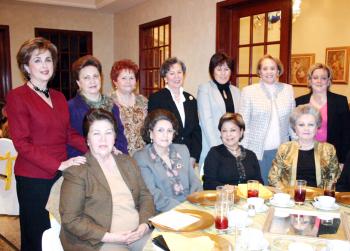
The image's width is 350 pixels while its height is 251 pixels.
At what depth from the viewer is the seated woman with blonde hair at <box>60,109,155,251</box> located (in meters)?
1.78

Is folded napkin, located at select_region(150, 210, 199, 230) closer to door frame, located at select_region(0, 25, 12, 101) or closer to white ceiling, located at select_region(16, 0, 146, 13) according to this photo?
white ceiling, located at select_region(16, 0, 146, 13)

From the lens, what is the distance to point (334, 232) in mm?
1542

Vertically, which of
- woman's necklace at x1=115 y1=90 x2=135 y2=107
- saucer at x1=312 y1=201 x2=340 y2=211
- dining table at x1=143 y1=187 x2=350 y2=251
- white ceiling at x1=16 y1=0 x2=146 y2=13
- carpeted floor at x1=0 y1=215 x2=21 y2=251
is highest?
white ceiling at x1=16 y1=0 x2=146 y2=13

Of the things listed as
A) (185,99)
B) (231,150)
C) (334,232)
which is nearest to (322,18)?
(185,99)

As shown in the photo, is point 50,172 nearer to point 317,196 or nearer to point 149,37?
point 317,196

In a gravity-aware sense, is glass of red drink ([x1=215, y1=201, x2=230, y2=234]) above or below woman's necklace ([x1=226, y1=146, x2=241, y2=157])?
below

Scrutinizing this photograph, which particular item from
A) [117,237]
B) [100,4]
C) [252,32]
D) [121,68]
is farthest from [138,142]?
[100,4]

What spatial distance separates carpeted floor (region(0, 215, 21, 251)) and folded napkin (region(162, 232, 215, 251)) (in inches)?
90.6

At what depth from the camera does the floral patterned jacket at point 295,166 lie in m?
2.49

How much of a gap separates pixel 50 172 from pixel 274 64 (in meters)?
1.98

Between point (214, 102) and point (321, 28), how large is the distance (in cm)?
436

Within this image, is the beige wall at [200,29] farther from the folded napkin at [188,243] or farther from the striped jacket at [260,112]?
the folded napkin at [188,243]

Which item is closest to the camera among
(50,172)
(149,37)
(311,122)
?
(50,172)

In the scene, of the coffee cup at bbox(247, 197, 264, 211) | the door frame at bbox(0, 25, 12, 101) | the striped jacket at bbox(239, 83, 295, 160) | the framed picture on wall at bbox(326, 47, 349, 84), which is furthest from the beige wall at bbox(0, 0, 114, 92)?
the coffee cup at bbox(247, 197, 264, 211)
